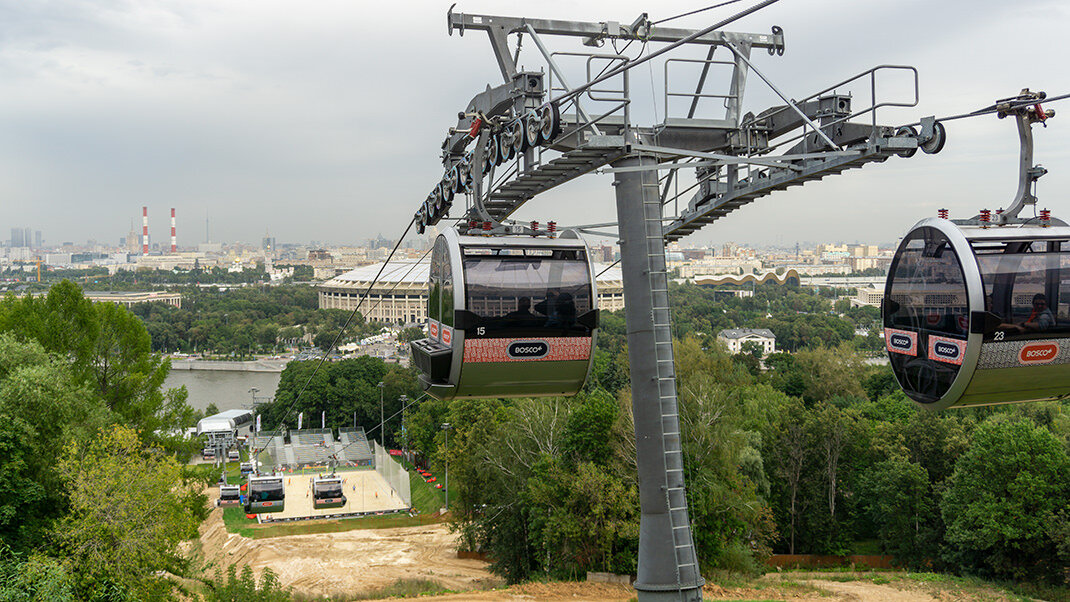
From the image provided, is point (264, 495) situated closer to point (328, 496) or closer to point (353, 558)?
point (328, 496)

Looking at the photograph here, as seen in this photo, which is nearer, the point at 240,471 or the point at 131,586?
the point at 131,586

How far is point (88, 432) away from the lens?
15523 millimetres

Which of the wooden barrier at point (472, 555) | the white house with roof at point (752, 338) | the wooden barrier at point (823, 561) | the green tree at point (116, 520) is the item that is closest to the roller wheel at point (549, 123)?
the green tree at point (116, 520)

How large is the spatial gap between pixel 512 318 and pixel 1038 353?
16.3 feet

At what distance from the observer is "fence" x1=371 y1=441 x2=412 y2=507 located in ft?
125

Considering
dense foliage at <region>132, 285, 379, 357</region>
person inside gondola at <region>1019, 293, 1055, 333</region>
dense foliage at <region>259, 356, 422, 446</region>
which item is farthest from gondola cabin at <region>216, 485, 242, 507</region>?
dense foliage at <region>132, 285, 379, 357</region>

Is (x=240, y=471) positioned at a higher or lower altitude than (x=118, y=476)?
lower

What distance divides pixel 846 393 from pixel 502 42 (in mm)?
39006

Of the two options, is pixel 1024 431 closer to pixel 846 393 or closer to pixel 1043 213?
pixel 1043 213

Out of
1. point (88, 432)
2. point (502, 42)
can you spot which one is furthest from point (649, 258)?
point (88, 432)

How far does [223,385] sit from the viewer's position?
281ft

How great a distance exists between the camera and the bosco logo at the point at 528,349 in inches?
345

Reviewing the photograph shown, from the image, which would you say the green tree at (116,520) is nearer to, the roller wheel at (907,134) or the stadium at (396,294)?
the roller wheel at (907,134)

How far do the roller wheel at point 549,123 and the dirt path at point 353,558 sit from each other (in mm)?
18767
